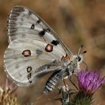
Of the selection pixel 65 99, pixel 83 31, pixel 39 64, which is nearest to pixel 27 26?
pixel 39 64

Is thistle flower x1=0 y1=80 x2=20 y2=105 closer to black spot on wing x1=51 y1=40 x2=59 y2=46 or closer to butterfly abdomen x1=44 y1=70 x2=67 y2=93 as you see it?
butterfly abdomen x1=44 y1=70 x2=67 y2=93

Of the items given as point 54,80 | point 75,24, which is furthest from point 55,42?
point 75,24

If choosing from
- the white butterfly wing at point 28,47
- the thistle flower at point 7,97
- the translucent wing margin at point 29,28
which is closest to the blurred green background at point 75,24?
the white butterfly wing at point 28,47

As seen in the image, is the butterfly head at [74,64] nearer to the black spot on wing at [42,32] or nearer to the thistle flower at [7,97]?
the black spot on wing at [42,32]

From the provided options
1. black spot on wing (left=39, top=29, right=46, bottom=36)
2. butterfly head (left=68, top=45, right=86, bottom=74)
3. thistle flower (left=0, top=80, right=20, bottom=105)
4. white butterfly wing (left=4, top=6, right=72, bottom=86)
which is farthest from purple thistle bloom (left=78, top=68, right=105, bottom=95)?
thistle flower (left=0, top=80, right=20, bottom=105)

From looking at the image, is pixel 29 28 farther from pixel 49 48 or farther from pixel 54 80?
pixel 54 80

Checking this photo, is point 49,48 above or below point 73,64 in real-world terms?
above
